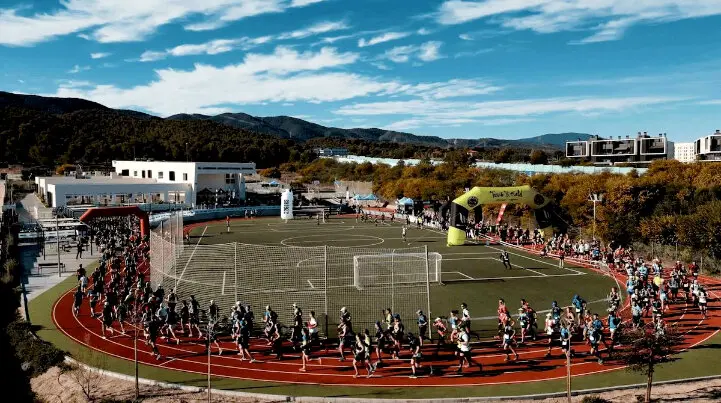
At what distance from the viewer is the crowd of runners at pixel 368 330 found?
15.8m

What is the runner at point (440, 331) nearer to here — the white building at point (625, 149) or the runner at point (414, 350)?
the runner at point (414, 350)

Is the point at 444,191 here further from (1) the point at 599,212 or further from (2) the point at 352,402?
(2) the point at 352,402

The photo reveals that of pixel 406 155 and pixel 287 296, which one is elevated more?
pixel 406 155

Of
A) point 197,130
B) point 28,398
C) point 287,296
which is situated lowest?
point 28,398

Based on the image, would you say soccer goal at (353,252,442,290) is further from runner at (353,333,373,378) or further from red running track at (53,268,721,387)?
runner at (353,333,373,378)

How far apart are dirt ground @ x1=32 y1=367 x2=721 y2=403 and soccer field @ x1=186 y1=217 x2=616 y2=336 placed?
5765 mm

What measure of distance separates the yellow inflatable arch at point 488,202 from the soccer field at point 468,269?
1398 mm

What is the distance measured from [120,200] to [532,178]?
45.0m

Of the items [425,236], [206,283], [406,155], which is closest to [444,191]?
[425,236]

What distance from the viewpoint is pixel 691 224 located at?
1294 inches

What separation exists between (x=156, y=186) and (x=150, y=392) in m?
55.4

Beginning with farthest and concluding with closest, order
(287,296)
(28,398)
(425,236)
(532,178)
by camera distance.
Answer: (532,178), (425,236), (287,296), (28,398)

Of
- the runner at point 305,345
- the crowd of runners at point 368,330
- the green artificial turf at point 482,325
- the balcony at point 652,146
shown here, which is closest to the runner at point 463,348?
the crowd of runners at point 368,330

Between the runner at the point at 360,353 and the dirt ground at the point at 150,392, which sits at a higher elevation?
the runner at the point at 360,353
